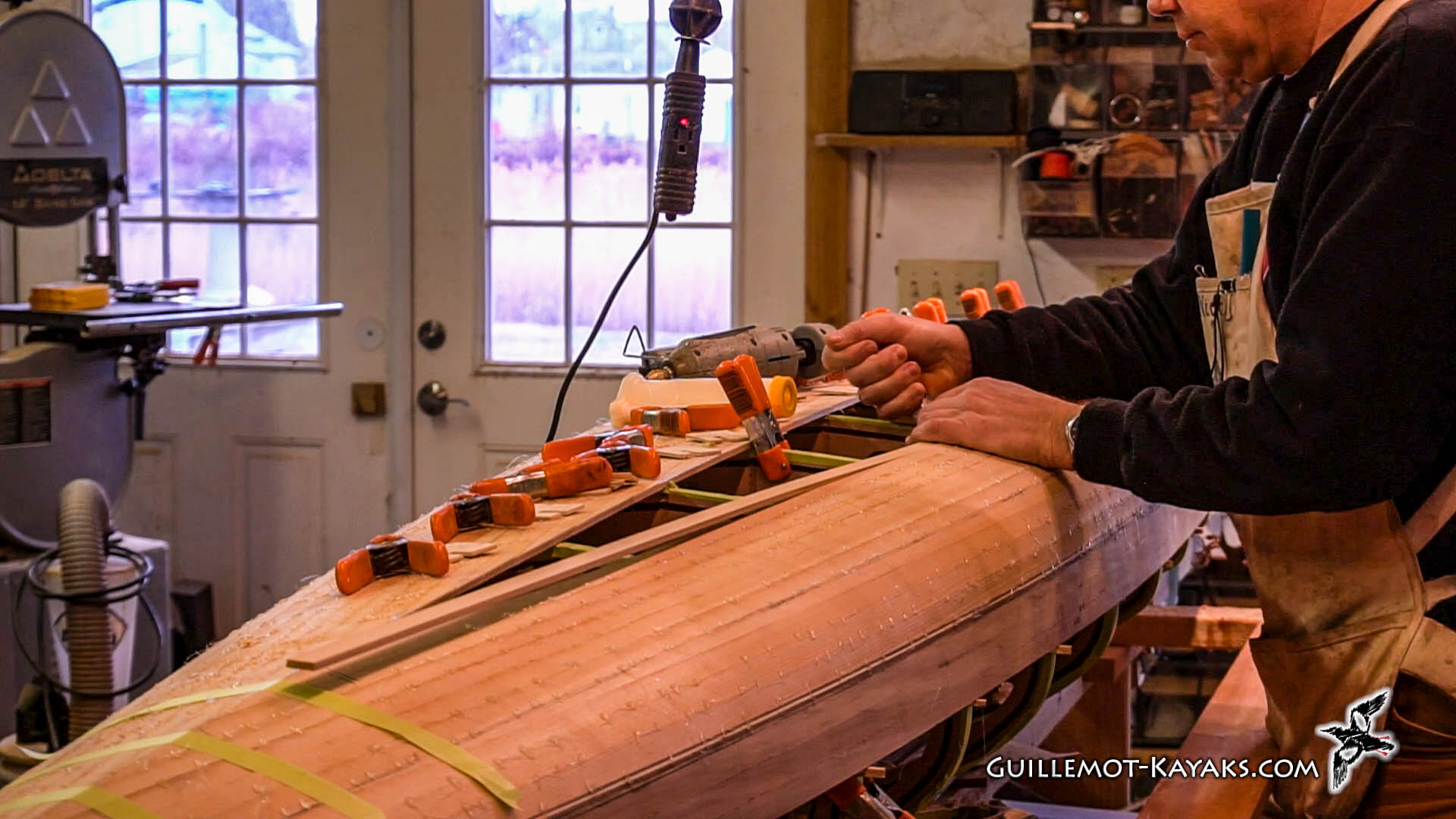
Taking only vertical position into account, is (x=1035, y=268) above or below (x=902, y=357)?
above

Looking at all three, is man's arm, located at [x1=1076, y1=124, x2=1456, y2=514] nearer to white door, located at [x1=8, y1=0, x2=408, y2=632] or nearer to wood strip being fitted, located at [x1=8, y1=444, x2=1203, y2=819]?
wood strip being fitted, located at [x1=8, y1=444, x2=1203, y2=819]

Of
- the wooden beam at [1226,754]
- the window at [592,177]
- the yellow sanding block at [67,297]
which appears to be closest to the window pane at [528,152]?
the window at [592,177]

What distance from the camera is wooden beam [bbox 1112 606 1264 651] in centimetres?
250

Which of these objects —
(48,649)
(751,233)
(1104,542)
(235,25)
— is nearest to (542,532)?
(1104,542)

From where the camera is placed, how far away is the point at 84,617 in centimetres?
320

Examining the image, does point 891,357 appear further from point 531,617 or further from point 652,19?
point 652,19

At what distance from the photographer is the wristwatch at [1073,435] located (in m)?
1.63

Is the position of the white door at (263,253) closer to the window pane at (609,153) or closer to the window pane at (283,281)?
the window pane at (283,281)

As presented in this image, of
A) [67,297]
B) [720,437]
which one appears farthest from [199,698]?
[67,297]

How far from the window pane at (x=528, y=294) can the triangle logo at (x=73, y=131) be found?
1.17 meters

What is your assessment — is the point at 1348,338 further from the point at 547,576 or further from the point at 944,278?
the point at 944,278

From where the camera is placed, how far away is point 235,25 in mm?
4480

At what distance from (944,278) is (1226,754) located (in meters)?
2.45

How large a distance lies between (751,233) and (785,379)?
227cm
